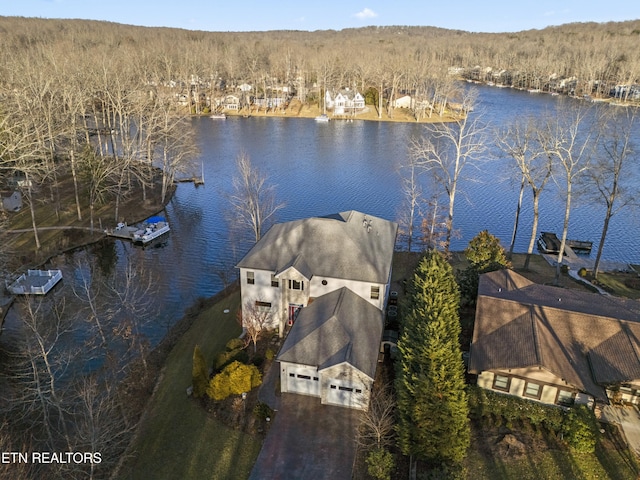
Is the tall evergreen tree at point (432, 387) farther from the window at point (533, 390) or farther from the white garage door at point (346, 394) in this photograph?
the window at point (533, 390)

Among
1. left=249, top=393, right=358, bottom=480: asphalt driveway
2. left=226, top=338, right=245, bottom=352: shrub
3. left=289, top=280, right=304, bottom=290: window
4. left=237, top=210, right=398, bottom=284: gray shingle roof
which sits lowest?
left=249, top=393, right=358, bottom=480: asphalt driveway

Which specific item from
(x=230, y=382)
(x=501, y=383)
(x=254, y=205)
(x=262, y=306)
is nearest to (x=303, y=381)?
(x=230, y=382)

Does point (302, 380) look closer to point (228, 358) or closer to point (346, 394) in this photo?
point (346, 394)

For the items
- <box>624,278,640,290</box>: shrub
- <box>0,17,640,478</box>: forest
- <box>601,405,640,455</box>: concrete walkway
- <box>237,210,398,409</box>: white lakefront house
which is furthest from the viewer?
<box>624,278,640,290</box>: shrub

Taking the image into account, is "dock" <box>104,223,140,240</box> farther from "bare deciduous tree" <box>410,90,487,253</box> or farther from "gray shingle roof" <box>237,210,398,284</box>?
"bare deciduous tree" <box>410,90,487,253</box>

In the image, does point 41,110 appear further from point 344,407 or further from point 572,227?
point 572,227

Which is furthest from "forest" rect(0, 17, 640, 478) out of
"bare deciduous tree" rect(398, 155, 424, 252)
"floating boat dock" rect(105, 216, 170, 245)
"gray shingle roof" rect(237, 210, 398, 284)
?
"gray shingle roof" rect(237, 210, 398, 284)

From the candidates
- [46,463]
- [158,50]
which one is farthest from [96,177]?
[158,50]
